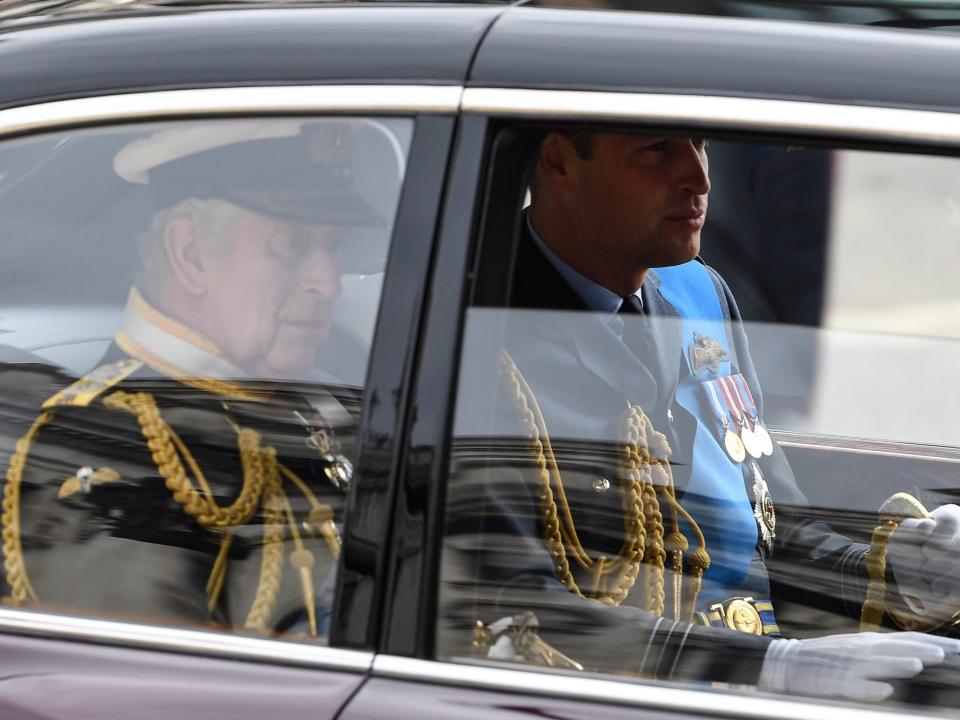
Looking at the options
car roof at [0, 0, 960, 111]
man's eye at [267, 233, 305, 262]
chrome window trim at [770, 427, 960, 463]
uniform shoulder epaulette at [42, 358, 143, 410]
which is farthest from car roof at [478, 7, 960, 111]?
chrome window trim at [770, 427, 960, 463]

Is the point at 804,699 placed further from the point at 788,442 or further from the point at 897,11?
the point at 788,442

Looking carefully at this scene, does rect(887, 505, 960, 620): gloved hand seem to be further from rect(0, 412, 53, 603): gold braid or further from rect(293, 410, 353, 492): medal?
rect(0, 412, 53, 603): gold braid

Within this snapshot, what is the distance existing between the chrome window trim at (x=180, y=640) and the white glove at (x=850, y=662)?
439 mm

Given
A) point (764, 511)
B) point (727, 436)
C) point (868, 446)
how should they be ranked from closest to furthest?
1. point (764, 511)
2. point (727, 436)
3. point (868, 446)

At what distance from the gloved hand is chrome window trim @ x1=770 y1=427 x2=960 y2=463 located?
484 millimetres

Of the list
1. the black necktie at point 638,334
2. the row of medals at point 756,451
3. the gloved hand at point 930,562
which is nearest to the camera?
the black necktie at point 638,334

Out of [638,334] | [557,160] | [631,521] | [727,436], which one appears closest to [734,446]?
[727,436]

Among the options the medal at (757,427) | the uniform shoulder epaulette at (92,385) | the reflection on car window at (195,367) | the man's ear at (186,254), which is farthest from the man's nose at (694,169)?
the uniform shoulder epaulette at (92,385)

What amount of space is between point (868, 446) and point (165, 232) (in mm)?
1520

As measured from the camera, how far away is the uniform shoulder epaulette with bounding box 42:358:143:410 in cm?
168

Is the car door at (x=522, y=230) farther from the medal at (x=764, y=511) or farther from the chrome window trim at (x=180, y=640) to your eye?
the medal at (x=764, y=511)

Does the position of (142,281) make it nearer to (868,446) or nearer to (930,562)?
(930,562)

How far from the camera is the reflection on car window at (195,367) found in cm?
158

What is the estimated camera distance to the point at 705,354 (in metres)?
2.16
